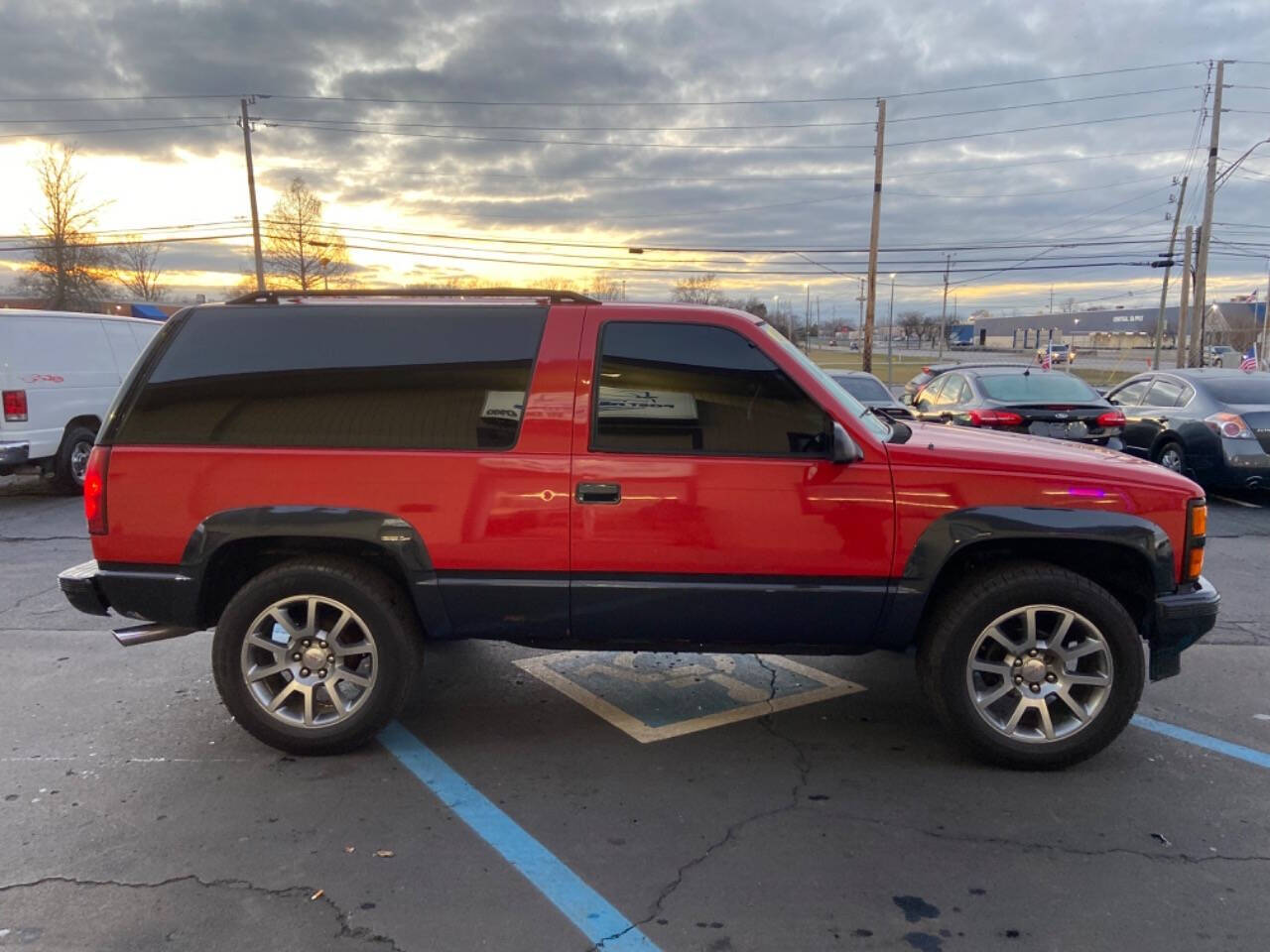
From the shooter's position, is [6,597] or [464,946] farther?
[6,597]

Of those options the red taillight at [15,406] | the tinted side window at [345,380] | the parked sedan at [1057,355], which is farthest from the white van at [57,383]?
the parked sedan at [1057,355]

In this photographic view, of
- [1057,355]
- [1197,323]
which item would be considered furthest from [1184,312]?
[1057,355]

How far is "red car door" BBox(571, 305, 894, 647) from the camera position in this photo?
3.63 m

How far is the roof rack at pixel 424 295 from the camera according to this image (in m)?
3.91

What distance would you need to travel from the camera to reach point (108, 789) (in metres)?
3.57

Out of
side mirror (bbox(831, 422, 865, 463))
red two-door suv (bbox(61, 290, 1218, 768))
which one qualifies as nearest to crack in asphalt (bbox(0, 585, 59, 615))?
red two-door suv (bbox(61, 290, 1218, 768))

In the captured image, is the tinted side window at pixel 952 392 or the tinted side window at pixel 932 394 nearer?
the tinted side window at pixel 952 392

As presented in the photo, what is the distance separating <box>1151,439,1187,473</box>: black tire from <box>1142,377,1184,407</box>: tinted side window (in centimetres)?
53

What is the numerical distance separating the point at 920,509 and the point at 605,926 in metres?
1.97

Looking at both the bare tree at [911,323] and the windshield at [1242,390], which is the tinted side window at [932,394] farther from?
the bare tree at [911,323]

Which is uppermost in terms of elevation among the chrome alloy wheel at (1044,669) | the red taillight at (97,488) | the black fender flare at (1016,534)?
the red taillight at (97,488)

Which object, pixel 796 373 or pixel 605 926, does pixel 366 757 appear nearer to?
pixel 605 926

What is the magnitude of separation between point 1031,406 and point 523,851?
9055mm

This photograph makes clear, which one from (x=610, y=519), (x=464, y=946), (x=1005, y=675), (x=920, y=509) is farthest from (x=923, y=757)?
(x=464, y=946)
